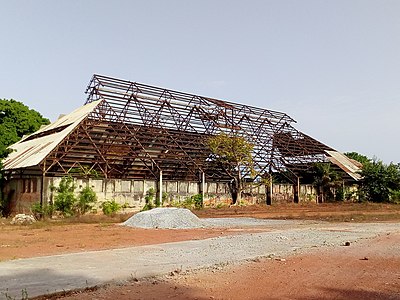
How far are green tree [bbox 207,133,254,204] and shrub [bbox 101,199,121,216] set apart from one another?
1127cm

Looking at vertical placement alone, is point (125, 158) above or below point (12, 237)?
above

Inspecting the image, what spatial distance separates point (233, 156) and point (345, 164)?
16.4 m

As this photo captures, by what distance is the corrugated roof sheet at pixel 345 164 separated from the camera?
153ft

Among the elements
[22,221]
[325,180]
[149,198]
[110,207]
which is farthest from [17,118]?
[325,180]

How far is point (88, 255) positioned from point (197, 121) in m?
29.9

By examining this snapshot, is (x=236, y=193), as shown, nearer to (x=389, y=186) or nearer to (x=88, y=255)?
(x=389, y=186)

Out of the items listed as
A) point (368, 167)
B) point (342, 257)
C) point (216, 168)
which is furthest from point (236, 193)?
point (342, 257)

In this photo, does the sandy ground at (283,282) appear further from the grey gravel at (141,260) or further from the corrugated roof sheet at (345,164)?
the corrugated roof sheet at (345,164)

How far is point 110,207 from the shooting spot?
→ 28750 mm

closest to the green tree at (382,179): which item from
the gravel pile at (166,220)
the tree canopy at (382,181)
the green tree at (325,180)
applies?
the tree canopy at (382,181)

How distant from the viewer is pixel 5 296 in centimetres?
652

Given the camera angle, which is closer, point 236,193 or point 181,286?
point 181,286

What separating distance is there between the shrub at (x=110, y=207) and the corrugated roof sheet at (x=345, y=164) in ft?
88.2

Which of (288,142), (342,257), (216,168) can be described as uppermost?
(288,142)
